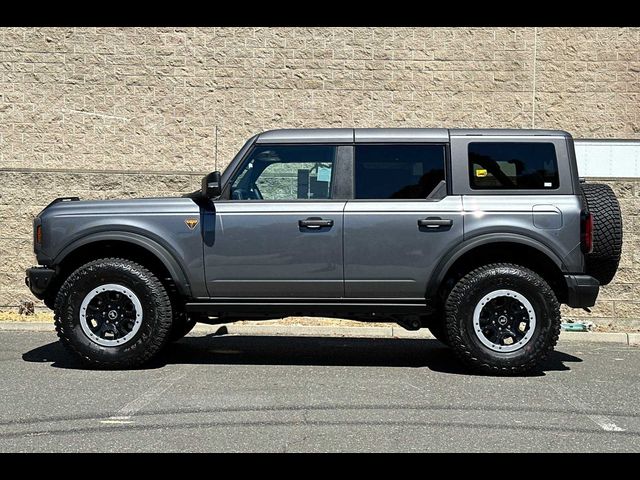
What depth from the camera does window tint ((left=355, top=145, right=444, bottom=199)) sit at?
7348 mm

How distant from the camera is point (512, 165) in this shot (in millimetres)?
7363

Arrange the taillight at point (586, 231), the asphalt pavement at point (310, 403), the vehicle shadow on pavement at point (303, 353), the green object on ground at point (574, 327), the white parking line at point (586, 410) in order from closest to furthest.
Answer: the asphalt pavement at point (310, 403) → the white parking line at point (586, 410) → the taillight at point (586, 231) → the vehicle shadow on pavement at point (303, 353) → the green object on ground at point (574, 327)

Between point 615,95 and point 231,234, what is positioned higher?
point 615,95

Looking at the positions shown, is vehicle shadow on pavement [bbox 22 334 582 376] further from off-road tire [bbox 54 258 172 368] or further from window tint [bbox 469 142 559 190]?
window tint [bbox 469 142 559 190]

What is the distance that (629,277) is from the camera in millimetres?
10727

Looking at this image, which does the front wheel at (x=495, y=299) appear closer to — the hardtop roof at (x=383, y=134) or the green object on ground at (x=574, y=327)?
the hardtop roof at (x=383, y=134)

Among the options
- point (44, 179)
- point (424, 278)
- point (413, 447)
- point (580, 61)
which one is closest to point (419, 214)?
point (424, 278)

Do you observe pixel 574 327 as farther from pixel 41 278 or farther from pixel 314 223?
pixel 41 278

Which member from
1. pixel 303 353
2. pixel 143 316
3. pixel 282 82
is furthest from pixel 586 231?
pixel 282 82

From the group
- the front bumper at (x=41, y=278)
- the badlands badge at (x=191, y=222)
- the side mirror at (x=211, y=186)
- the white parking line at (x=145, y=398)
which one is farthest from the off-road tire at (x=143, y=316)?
the side mirror at (x=211, y=186)

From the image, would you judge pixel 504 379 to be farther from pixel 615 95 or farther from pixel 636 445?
pixel 615 95

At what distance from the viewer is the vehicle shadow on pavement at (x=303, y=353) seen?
307 inches

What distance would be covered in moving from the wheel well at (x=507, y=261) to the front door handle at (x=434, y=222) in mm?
319

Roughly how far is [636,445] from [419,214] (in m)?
→ 2.81
